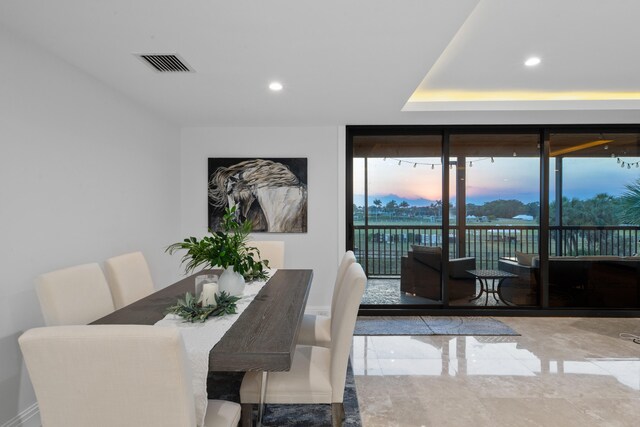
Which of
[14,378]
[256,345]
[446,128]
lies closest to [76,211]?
[14,378]

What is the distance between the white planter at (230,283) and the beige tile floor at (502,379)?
114cm

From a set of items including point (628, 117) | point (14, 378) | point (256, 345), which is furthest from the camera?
point (628, 117)

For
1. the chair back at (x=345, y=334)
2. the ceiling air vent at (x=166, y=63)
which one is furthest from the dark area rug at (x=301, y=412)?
the ceiling air vent at (x=166, y=63)

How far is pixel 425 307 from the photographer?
419 centimetres

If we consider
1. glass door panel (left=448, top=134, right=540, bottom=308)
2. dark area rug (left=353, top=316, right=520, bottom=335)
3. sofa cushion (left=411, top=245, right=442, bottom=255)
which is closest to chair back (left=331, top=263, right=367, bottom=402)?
dark area rug (left=353, top=316, right=520, bottom=335)

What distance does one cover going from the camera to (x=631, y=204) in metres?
4.12

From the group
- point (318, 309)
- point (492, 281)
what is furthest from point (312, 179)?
point (492, 281)

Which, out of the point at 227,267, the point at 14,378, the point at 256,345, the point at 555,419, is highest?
the point at 227,267

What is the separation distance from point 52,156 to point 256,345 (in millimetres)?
1909

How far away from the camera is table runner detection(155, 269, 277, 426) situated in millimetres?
1311

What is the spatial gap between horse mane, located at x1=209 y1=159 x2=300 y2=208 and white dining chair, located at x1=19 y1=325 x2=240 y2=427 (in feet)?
10.4

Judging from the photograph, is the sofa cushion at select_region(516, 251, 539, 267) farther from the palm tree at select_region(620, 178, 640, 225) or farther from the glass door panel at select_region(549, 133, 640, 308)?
the palm tree at select_region(620, 178, 640, 225)

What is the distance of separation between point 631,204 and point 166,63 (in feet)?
17.0

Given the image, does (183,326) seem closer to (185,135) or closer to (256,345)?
(256,345)
